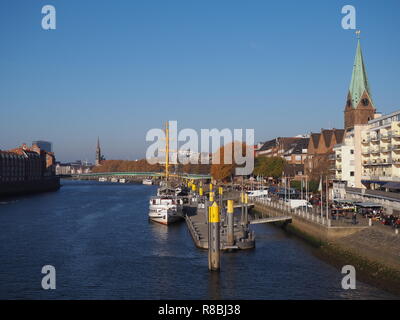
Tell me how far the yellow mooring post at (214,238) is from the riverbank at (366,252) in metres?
6.69

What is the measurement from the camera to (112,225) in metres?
49.5

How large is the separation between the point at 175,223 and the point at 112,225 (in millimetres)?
5991

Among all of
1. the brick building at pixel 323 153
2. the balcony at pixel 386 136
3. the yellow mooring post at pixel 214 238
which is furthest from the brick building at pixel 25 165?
the yellow mooring post at pixel 214 238

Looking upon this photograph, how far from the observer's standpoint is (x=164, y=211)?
165 ft

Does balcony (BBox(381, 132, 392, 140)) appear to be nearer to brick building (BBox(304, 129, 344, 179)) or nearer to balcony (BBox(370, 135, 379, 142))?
balcony (BBox(370, 135, 379, 142))

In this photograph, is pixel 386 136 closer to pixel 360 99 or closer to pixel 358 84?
pixel 360 99

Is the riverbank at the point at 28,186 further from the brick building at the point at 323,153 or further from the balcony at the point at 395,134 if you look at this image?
the balcony at the point at 395,134

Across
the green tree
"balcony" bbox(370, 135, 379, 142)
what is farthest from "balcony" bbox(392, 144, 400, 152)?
the green tree

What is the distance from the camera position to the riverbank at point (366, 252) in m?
24.6

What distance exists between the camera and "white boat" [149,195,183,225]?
50.2 m

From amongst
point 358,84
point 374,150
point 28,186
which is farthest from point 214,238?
point 28,186

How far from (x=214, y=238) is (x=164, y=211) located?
2496cm

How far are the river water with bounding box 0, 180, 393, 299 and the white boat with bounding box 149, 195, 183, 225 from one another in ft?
14.6
